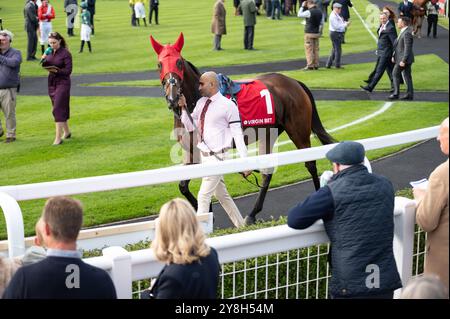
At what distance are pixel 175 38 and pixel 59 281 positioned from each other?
90.0 ft

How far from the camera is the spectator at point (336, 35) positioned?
2247cm

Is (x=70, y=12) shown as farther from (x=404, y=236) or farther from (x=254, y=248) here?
(x=254, y=248)

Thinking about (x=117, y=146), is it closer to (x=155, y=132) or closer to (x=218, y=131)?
(x=155, y=132)

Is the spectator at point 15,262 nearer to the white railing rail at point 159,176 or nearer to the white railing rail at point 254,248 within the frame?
the white railing rail at point 254,248

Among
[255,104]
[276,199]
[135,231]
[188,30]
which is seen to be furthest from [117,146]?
[188,30]

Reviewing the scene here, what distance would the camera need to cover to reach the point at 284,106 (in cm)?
1040

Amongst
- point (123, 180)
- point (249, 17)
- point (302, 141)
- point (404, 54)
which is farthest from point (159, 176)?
point (249, 17)

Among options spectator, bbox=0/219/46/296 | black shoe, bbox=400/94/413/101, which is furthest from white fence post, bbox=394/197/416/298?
black shoe, bbox=400/94/413/101

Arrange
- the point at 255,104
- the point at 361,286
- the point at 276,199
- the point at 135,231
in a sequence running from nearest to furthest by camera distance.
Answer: the point at 361,286
the point at 135,231
the point at 255,104
the point at 276,199

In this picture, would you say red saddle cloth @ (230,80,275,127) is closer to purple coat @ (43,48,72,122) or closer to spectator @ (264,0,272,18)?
purple coat @ (43,48,72,122)

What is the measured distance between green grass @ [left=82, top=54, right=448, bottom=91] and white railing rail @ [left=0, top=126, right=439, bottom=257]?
45.8 ft

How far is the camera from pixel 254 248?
487cm

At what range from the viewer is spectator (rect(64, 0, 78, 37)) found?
30.6m
